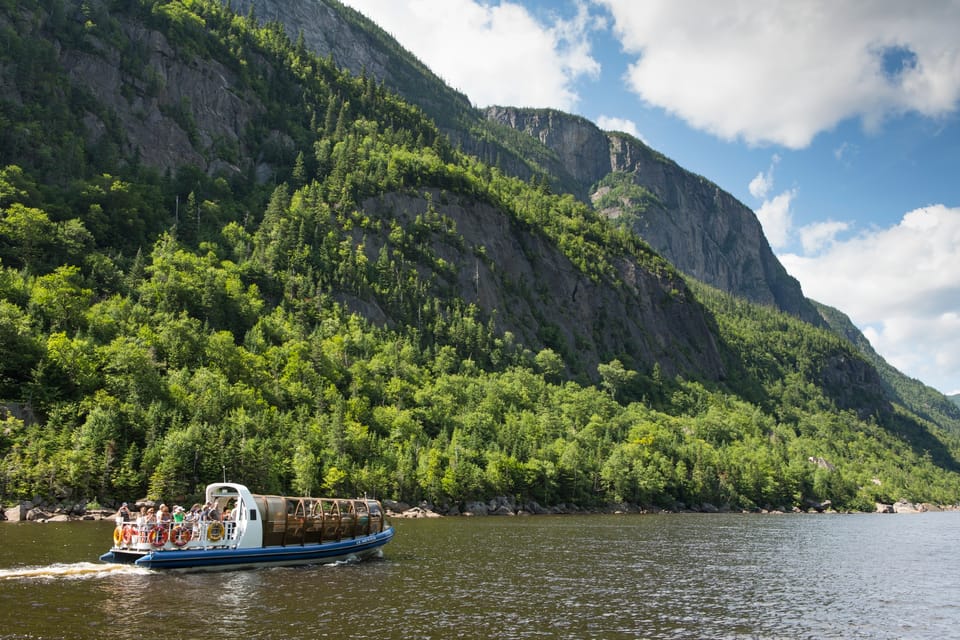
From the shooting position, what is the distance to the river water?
30734mm

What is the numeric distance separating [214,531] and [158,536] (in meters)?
3.68

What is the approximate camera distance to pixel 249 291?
14975 cm

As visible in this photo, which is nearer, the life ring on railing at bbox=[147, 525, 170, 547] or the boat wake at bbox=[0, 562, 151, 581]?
the boat wake at bbox=[0, 562, 151, 581]

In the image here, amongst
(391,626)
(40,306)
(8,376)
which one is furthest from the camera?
(40,306)

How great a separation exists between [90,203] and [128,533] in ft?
423

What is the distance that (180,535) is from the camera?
45.3 metres

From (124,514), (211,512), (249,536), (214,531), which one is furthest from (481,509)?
(124,514)

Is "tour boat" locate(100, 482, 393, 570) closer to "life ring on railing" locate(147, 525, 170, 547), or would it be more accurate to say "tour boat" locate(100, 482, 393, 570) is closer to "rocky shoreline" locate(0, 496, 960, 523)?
"life ring on railing" locate(147, 525, 170, 547)

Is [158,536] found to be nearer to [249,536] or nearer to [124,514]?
[124,514]

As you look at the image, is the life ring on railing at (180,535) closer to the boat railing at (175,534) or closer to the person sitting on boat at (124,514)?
the boat railing at (175,534)

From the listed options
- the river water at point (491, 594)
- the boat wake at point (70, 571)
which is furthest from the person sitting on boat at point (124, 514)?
the river water at point (491, 594)

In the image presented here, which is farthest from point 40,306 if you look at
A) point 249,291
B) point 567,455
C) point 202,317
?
point 567,455

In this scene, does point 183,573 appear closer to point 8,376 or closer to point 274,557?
point 274,557

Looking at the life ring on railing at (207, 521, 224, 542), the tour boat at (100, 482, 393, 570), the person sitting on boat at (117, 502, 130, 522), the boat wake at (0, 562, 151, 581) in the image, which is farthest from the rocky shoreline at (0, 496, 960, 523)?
the life ring on railing at (207, 521, 224, 542)
